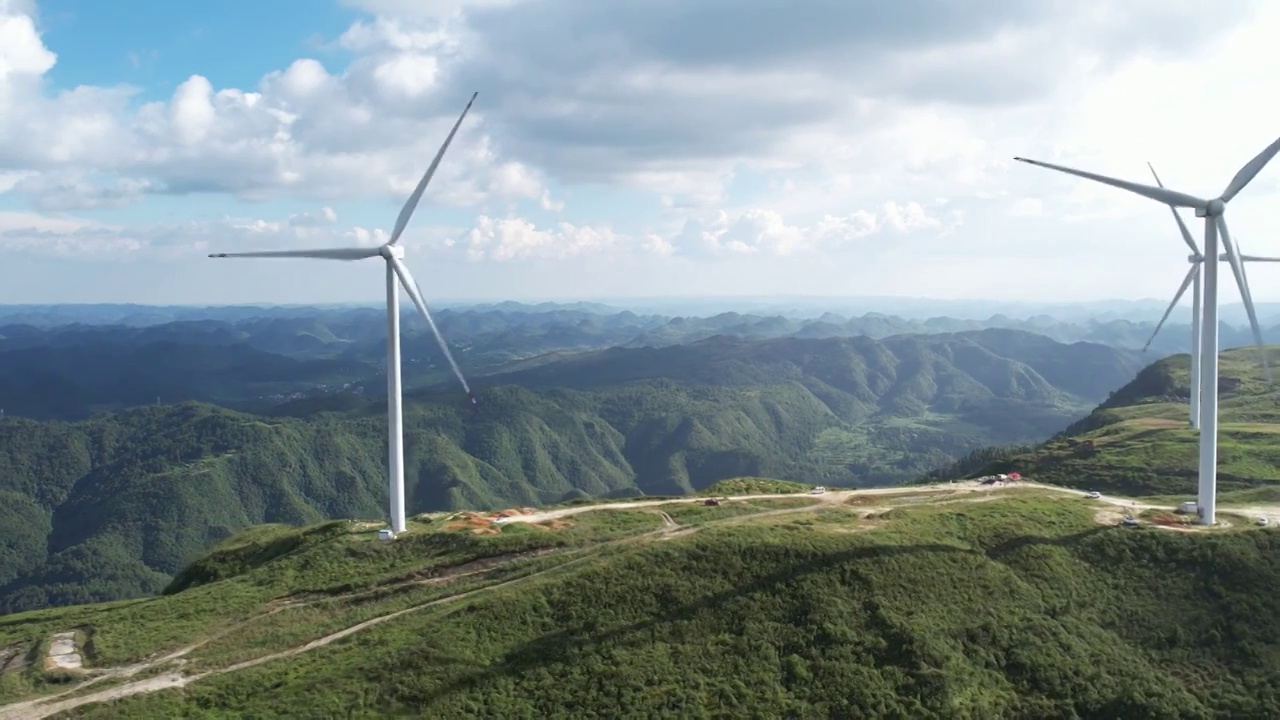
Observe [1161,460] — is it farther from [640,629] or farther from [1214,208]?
[640,629]

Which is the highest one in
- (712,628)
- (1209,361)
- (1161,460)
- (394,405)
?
(1209,361)

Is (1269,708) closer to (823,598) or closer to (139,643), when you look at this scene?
(823,598)

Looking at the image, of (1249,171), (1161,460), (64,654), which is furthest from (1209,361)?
(64,654)

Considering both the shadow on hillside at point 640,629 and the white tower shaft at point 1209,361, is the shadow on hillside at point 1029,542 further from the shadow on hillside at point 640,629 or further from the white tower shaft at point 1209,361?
the white tower shaft at point 1209,361

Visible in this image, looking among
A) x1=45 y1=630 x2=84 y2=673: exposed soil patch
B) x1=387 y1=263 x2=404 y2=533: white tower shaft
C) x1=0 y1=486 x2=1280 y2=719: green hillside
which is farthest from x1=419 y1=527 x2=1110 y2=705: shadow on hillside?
x1=45 y1=630 x2=84 y2=673: exposed soil patch

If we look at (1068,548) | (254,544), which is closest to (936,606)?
(1068,548)

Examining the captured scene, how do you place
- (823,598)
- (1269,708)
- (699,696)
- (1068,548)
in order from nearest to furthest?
1. (699,696)
2. (1269,708)
3. (823,598)
4. (1068,548)
